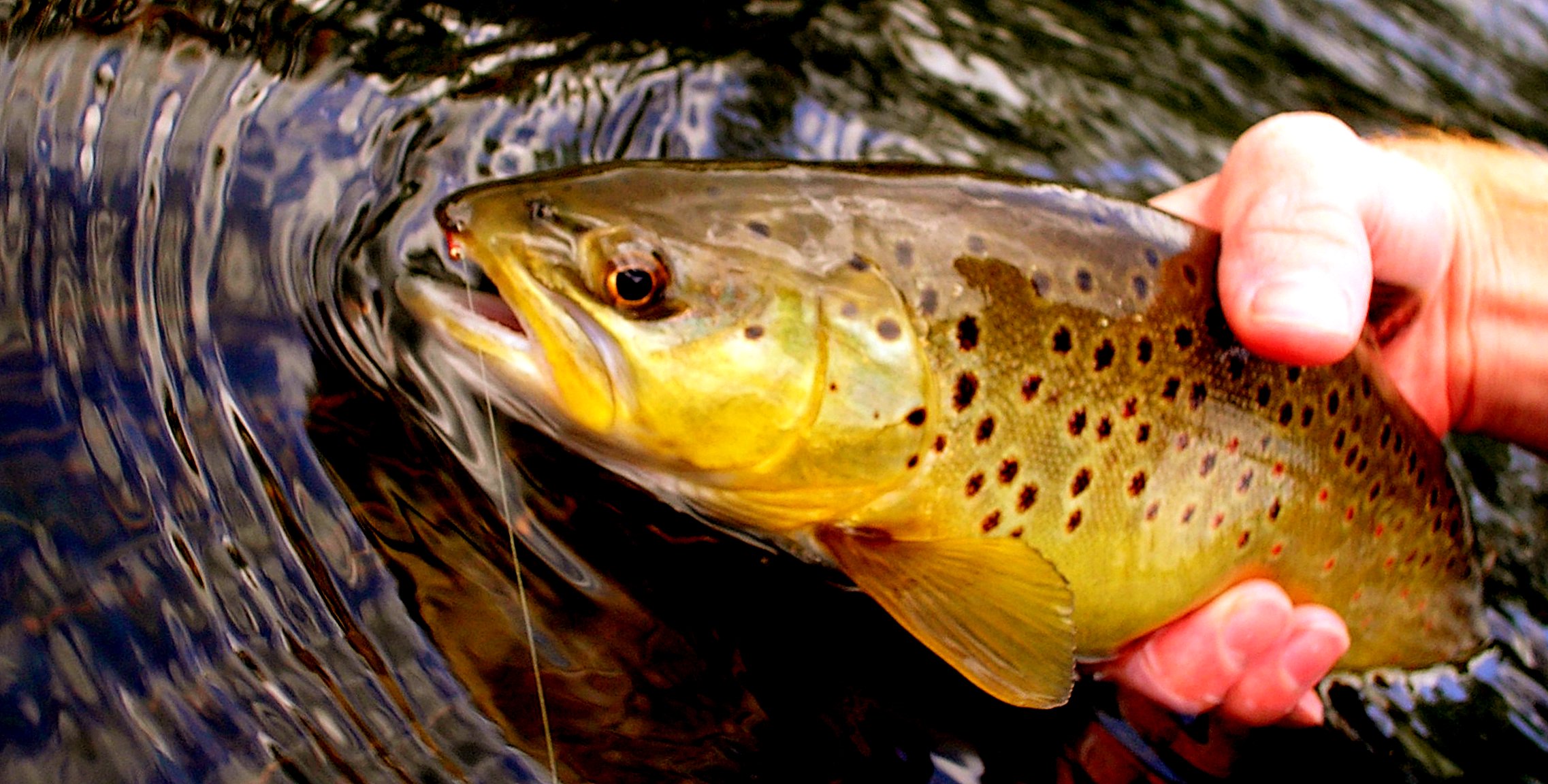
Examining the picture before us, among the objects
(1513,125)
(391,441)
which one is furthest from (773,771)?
(1513,125)

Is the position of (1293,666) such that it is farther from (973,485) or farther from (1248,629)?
(973,485)

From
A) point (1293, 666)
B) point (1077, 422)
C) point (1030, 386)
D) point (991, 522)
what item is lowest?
point (1293, 666)

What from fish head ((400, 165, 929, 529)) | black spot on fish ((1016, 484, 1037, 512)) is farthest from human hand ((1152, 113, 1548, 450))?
fish head ((400, 165, 929, 529))

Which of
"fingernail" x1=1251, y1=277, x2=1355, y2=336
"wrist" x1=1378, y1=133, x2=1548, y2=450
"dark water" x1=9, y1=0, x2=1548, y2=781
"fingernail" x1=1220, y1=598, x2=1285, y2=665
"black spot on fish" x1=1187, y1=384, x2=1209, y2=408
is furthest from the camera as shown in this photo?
"wrist" x1=1378, y1=133, x2=1548, y2=450

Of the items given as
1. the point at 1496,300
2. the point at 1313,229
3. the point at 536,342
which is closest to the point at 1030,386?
the point at 1313,229

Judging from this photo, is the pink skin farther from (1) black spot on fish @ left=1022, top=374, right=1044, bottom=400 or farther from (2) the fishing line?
(2) the fishing line

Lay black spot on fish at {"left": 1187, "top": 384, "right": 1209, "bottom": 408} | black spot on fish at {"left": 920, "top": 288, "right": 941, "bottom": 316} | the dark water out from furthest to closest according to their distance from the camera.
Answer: black spot on fish at {"left": 1187, "top": 384, "right": 1209, "bottom": 408} < black spot on fish at {"left": 920, "top": 288, "right": 941, "bottom": 316} < the dark water
